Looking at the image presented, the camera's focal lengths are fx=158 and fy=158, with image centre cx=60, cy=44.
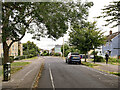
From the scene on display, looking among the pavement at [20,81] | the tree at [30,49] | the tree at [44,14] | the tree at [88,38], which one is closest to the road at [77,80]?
the pavement at [20,81]

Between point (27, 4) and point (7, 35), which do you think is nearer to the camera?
point (27, 4)

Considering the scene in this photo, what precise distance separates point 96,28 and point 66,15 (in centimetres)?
1222

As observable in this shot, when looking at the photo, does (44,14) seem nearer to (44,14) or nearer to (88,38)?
(44,14)

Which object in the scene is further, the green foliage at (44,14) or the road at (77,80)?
the green foliage at (44,14)

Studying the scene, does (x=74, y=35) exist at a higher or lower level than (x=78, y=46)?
higher

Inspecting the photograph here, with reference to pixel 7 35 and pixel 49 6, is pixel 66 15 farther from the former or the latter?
pixel 7 35

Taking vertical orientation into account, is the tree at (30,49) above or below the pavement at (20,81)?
Answer: above

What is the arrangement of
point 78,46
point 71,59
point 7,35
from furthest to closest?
point 78,46 → point 71,59 → point 7,35

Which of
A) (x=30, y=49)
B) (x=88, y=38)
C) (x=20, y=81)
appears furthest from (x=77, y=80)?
(x=30, y=49)

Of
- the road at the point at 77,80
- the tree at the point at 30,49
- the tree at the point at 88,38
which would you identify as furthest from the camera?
the tree at the point at 30,49

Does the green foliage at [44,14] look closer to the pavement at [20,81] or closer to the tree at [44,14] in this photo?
the tree at [44,14]

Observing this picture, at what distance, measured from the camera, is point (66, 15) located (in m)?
14.5

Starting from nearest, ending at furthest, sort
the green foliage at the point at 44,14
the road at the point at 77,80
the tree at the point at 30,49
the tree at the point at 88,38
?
the road at the point at 77,80 → the green foliage at the point at 44,14 → the tree at the point at 88,38 → the tree at the point at 30,49

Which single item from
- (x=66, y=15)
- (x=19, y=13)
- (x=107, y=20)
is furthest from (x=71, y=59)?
(x=107, y=20)
